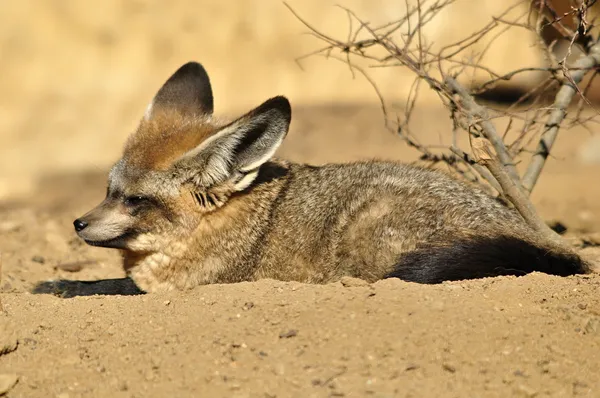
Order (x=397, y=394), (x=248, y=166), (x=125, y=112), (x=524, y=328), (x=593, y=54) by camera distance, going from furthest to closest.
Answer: (x=125, y=112)
(x=593, y=54)
(x=248, y=166)
(x=524, y=328)
(x=397, y=394)

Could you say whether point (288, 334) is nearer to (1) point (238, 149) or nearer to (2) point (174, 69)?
(1) point (238, 149)

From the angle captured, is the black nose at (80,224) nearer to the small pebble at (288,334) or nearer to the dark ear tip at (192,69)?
the dark ear tip at (192,69)

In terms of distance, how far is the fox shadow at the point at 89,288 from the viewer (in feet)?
20.1

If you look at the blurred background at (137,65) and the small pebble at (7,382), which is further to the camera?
the blurred background at (137,65)

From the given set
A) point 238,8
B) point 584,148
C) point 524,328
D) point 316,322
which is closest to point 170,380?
point 316,322

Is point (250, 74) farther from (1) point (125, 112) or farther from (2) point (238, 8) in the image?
(1) point (125, 112)

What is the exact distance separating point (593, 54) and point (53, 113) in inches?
381

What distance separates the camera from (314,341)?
13.6 feet

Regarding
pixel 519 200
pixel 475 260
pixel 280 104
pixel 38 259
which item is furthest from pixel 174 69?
pixel 475 260

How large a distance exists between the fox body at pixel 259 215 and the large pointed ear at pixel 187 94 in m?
0.50

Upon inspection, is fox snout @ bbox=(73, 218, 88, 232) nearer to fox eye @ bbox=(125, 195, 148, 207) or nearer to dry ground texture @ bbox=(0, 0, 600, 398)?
fox eye @ bbox=(125, 195, 148, 207)

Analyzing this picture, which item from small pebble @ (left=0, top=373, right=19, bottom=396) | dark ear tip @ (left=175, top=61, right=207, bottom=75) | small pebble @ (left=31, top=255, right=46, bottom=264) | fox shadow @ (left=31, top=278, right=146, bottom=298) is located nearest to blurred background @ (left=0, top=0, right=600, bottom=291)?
small pebble @ (left=31, top=255, right=46, bottom=264)

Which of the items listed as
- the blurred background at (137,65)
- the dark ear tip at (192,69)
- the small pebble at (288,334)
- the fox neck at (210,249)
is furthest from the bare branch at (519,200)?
the blurred background at (137,65)

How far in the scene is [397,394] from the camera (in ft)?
12.1
